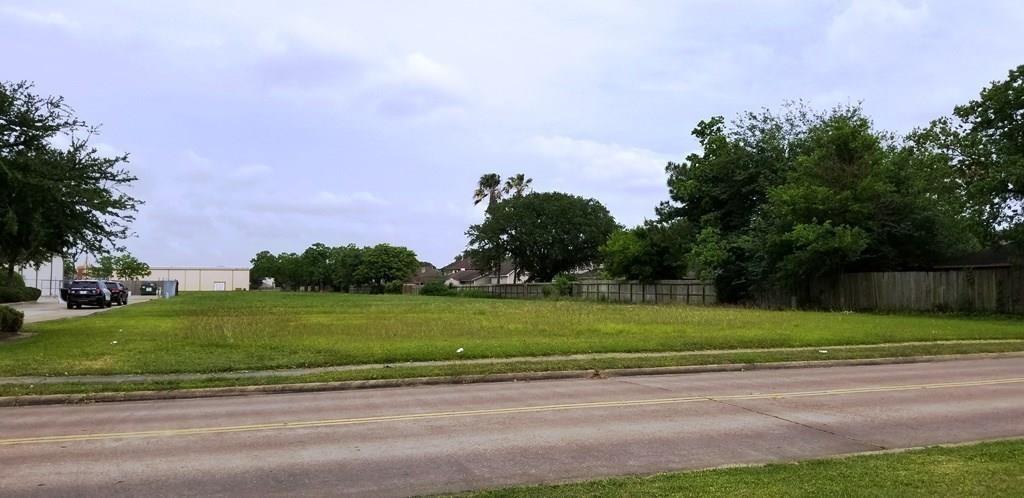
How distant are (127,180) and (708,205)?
36934mm

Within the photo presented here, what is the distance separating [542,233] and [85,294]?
188ft

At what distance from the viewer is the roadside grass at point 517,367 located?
12227 millimetres

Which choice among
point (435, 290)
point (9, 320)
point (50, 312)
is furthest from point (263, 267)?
point (9, 320)

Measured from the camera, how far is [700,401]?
1067 centimetres

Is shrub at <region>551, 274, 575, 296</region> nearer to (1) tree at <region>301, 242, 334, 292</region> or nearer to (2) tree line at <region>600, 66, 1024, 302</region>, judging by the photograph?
(2) tree line at <region>600, 66, 1024, 302</region>

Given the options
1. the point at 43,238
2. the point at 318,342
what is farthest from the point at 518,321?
the point at 43,238

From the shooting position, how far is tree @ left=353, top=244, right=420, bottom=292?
118312 millimetres

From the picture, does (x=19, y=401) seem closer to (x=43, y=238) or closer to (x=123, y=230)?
(x=43, y=238)

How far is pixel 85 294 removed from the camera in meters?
41.6

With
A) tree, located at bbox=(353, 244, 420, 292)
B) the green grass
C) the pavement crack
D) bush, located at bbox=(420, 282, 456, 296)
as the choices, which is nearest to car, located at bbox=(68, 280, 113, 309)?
the pavement crack

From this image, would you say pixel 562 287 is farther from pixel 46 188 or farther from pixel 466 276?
pixel 466 276

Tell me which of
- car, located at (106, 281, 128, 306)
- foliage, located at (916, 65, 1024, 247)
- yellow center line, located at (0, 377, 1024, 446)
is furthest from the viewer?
car, located at (106, 281, 128, 306)

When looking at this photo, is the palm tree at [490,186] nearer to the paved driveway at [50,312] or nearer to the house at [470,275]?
the house at [470,275]

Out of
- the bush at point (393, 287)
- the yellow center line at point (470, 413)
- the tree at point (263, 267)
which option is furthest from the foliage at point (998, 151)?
the tree at point (263, 267)
